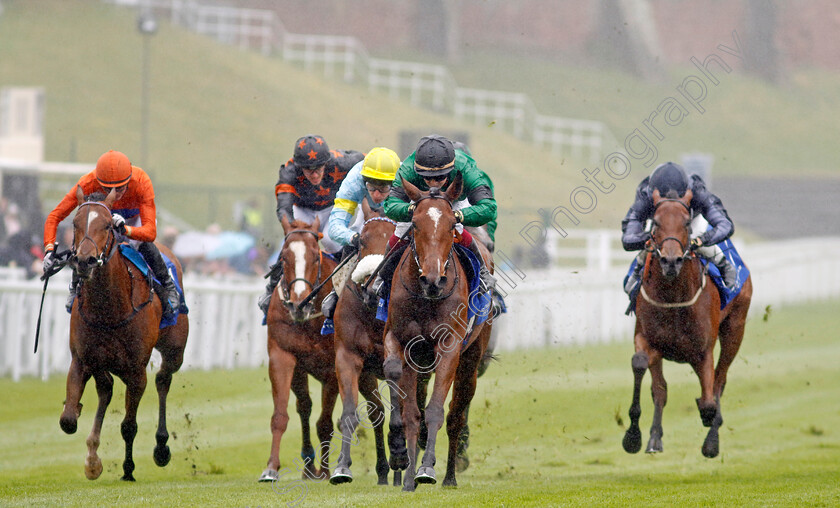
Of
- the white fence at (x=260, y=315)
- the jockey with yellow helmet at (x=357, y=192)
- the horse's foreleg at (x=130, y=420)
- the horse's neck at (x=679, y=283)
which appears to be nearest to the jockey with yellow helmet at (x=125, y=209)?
the horse's foreleg at (x=130, y=420)

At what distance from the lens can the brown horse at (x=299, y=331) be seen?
915 centimetres

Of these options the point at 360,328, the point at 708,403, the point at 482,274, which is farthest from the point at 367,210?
the point at 708,403

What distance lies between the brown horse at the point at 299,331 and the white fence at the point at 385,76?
98.9ft

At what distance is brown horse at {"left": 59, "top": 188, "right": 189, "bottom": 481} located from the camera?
8.36 m

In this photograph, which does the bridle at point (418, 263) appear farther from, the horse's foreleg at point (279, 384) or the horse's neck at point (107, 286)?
the horse's neck at point (107, 286)

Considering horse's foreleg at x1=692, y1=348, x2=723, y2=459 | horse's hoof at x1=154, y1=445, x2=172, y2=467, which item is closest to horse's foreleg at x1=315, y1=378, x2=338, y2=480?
horse's hoof at x1=154, y1=445, x2=172, y2=467

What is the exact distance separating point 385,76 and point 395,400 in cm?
3629

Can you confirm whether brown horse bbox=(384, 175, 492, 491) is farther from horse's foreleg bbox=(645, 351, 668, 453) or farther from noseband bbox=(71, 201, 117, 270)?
horse's foreleg bbox=(645, 351, 668, 453)

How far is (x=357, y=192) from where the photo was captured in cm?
923

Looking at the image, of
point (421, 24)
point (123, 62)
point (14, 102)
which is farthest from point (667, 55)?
point (14, 102)

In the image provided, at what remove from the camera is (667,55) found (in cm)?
5238

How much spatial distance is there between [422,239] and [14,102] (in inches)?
818

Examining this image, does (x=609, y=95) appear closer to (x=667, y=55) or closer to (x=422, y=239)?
(x=667, y=55)

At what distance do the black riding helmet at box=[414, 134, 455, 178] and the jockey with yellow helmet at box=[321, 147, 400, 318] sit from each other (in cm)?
83
